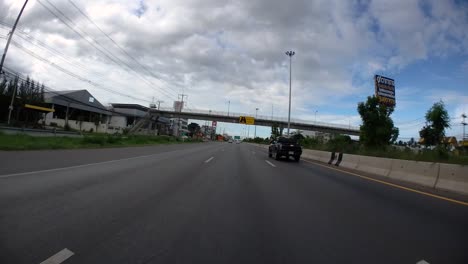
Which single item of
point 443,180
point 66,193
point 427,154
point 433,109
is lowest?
point 66,193

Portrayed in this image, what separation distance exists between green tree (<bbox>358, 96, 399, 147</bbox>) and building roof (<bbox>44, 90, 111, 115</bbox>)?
56.8 metres

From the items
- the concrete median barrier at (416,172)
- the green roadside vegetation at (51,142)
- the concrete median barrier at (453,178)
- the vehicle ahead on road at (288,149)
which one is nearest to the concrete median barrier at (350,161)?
the vehicle ahead on road at (288,149)

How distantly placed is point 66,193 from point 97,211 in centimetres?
177

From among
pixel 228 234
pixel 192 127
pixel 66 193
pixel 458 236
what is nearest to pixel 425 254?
pixel 458 236

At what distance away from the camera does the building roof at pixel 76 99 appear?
6187cm

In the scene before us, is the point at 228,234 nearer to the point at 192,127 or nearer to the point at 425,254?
the point at 425,254

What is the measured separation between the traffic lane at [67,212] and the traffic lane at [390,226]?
2.81 m

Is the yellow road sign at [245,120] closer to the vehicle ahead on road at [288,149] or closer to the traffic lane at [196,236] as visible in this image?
the vehicle ahead on road at [288,149]

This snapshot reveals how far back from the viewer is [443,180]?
860 centimetres

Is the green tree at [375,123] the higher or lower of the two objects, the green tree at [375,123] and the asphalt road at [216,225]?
the higher

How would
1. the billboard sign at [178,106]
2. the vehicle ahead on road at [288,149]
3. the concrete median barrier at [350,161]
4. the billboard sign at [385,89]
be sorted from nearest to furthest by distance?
the concrete median barrier at [350,161] < the vehicle ahead on road at [288,149] < the billboard sign at [385,89] < the billboard sign at [178,106]

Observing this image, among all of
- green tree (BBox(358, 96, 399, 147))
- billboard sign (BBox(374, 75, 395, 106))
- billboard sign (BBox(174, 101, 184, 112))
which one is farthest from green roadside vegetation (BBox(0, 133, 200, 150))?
billboard sign (BBox(174, 101, 184, 112))

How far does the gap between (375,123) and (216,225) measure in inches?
1226

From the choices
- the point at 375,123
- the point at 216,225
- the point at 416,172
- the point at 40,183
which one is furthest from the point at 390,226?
the point at 375,123
